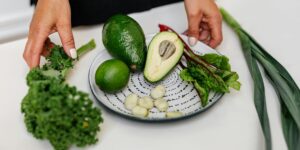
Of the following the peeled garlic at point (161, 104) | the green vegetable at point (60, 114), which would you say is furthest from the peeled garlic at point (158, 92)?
the green vegetable at point (60, 114)

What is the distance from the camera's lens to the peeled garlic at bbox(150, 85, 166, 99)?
73cm

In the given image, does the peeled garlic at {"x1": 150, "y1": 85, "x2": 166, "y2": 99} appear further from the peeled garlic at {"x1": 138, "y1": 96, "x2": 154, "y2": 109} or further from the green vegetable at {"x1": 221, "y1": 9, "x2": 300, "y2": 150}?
the green vegetable at {"x1": 221, "y1": 9, "x2": 300, "y2": 150}

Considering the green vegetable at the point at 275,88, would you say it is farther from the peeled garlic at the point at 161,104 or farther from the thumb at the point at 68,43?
the thumb at the point at 68,43

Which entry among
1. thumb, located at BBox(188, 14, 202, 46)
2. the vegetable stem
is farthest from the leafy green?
the vegetable stem

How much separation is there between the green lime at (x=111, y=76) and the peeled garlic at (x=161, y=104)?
0.21 feet

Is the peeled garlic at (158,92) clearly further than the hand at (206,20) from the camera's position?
No

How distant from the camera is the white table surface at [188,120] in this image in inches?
26.9

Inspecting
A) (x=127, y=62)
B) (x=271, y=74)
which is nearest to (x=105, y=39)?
(x=127, y=62)

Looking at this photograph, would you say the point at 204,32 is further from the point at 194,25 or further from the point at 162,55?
the point at 162,55

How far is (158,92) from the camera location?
2.40 ft

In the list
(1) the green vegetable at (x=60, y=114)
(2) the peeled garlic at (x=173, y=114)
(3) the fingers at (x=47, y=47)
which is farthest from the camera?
(3) the fingers at (x=47, y=47)

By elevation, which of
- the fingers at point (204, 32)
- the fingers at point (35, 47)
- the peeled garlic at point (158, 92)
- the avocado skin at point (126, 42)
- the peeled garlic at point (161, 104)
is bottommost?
the fingers at point (35, 47)

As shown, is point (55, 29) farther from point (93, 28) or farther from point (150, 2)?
point (150, 2)

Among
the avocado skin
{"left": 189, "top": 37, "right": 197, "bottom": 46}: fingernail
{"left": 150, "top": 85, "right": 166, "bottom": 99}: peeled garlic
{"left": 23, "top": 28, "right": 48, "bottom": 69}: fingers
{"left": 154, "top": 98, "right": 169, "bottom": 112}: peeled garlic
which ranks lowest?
{"left": 23, "top": 28, "right": 48, "bottom": 69}: fingers
